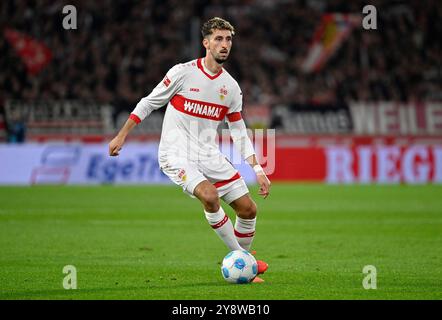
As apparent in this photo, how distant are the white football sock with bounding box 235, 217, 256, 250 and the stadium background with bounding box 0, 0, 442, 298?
12.8 metres

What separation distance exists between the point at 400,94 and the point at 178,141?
22516mm

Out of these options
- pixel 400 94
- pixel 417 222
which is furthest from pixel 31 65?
pixel 417 222

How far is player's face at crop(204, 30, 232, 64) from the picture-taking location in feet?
28.7

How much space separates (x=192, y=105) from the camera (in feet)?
29.5

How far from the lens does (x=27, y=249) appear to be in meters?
11.5

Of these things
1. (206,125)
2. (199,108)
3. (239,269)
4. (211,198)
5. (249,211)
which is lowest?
(239,269)

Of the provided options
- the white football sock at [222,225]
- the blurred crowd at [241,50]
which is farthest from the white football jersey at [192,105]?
the blurred crowd at [241,50]

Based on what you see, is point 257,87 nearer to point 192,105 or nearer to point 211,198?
point 192,105

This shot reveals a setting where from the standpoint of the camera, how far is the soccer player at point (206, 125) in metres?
8.81

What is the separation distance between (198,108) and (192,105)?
0.22 ft

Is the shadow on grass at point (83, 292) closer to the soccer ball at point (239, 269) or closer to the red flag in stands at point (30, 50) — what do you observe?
the soccer ball at point (239, 269)

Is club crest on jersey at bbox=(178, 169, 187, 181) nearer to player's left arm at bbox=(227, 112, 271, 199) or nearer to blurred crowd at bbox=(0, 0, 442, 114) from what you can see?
player's left arm at bbox=(227, 112, 271, 199)

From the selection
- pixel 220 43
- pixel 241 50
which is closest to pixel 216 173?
pixel 220 43

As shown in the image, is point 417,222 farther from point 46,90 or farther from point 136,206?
point 46,90
